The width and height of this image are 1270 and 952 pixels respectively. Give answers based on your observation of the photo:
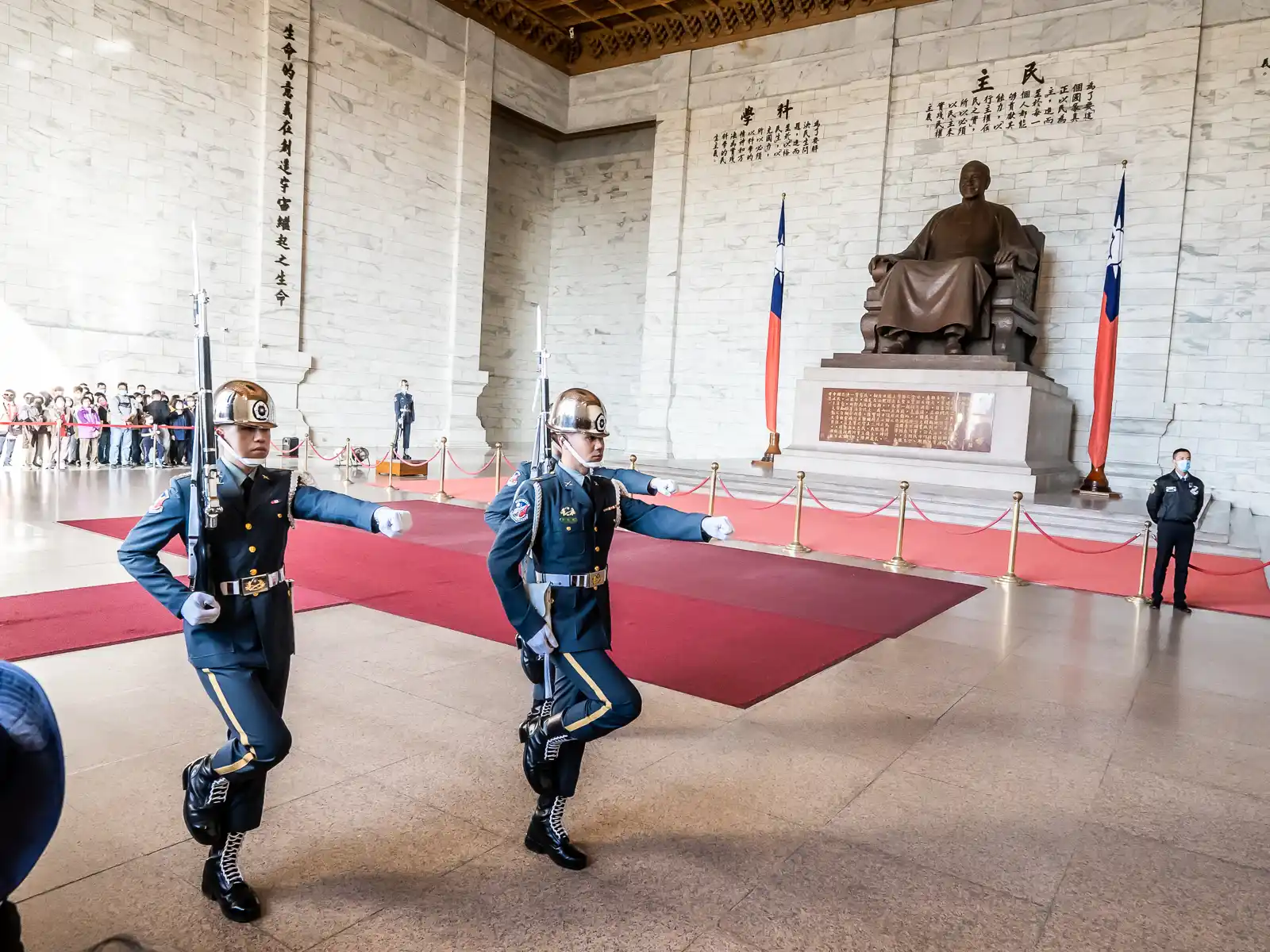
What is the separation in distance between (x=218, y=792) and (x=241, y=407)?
A: 2.56ft

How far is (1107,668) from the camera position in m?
3.76

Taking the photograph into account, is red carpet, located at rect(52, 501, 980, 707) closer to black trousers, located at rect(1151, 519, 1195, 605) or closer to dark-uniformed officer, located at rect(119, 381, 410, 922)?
black trousers, located at rect(1151, 519, 1195, 605)

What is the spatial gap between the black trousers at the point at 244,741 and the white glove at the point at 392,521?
39 centimetres

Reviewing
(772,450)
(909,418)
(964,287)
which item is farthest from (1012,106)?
(772,450)

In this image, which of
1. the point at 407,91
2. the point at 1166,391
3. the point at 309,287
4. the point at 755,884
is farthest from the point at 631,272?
the point at 755,884

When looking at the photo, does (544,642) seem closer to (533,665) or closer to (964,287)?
(533,665)

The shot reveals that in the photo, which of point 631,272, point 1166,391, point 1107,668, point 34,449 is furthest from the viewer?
point 631,272

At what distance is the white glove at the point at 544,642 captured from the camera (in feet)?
6.94

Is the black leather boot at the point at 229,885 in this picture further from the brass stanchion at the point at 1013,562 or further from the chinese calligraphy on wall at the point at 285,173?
the chinese calligraphy on wall at the point at 285,173

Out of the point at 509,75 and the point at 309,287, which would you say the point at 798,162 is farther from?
the point at 309,287

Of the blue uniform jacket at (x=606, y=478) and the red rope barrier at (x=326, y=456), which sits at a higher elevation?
the blue uniform jacket at (x=606, y=478)

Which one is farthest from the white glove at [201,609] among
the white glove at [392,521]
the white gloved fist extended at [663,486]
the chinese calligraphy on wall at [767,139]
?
the chinese calligraphy on wall at [767,139]

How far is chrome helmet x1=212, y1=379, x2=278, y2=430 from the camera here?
1832 mm

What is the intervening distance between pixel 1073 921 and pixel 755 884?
0.66 meters
